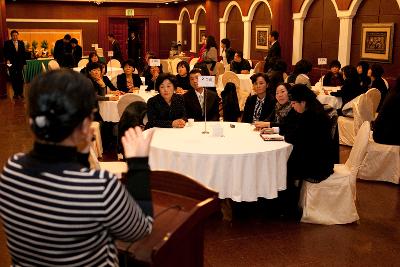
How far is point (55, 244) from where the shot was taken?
135cm

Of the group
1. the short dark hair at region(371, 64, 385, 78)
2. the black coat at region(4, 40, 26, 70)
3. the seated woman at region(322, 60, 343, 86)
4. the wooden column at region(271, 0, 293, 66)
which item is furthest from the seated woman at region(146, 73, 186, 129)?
the black coat at region(4, 40, 26, 70)

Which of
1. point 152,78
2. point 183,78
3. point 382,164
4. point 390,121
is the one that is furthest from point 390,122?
point 152,78

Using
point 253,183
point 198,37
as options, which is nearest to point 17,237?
point 253,183

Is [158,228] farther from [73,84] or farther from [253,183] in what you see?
[253,183]

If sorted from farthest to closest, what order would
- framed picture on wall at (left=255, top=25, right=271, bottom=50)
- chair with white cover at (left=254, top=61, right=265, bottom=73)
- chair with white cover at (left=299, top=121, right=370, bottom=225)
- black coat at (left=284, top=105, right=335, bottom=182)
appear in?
framed picture on wall at (left=255, top=25, right=271, bottom=50) < chair with white cover at (left=254, top=61, right=265, bottom=73) < chair with white cover at (left=299, top=121, right=370, bottom=225) < black coat at (left=284, top=105, right=335, bottom=182)

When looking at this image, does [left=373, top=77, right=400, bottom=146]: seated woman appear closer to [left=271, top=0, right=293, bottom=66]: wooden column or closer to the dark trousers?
[left=271, top=0, right=293, bottom=66]: wooden column

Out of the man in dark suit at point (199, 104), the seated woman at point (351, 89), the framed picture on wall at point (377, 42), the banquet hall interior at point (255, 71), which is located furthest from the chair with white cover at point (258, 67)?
the man in dark suit at point (199, 104)

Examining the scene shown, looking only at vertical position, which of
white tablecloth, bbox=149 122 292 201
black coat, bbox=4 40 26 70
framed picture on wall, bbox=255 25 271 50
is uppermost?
framed picture on wall, bbox=255 25 271 50

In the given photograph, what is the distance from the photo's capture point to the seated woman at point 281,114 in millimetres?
4797

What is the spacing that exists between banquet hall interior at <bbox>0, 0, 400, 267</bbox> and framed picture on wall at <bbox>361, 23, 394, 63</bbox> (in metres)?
0.02

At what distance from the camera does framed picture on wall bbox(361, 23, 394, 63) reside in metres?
8.59

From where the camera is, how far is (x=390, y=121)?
3326 mm

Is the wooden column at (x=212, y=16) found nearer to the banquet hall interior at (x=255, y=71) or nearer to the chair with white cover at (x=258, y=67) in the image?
the banquet hall interior at (x=255, y=71)

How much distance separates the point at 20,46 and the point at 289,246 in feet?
37.1
